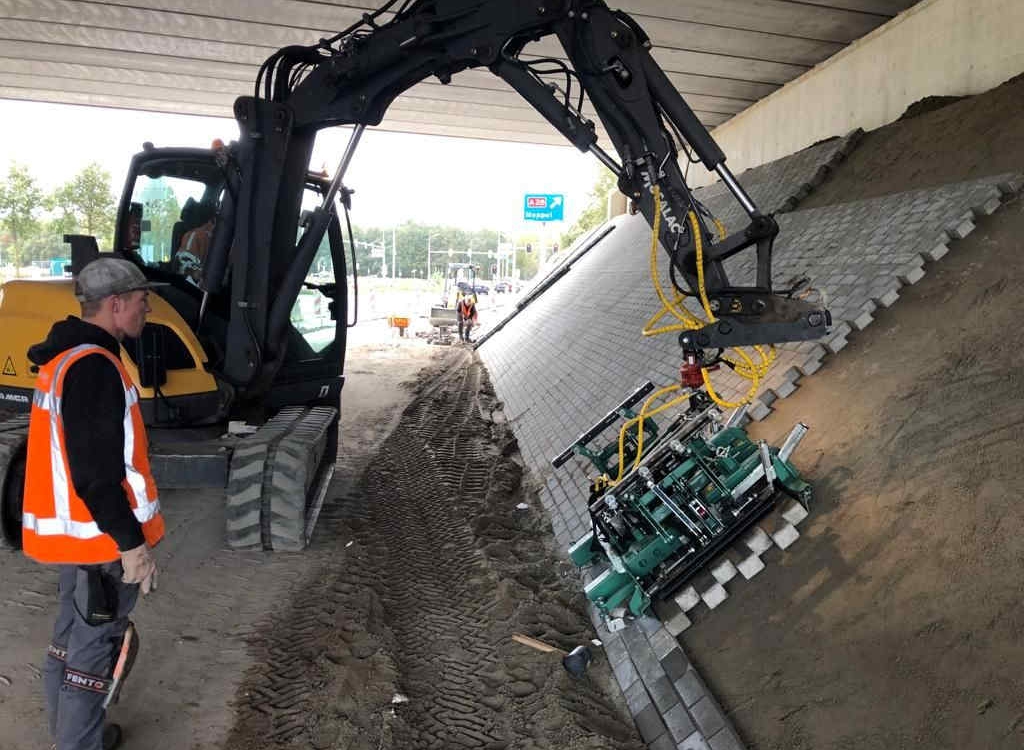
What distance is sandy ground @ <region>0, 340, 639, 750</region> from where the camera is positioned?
3.41m

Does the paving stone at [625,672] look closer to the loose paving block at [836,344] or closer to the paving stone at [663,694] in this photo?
the paving stone at [663,694]

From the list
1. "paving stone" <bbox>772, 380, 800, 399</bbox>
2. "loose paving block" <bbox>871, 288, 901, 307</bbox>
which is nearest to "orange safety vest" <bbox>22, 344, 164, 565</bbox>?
"paving stone" <bbox>772, 380, 800, 399</bbox>

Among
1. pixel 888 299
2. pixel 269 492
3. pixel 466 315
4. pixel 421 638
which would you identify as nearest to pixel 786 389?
pixel 888 299

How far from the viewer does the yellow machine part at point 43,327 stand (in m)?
5.16

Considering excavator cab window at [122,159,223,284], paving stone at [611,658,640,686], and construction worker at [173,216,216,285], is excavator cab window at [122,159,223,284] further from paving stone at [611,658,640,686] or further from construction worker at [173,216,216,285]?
paving stone at [611,658,640,686]

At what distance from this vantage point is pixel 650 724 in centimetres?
354

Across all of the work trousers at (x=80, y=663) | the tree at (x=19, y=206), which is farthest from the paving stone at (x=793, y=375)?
the tree at (x=19, y=206)

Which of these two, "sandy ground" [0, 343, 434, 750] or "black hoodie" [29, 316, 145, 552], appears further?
"sandy ground" [0, 343, 434, 750]

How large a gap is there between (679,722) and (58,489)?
117 inches

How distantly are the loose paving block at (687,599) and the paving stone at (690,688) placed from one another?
0.45 m

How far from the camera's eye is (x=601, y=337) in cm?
1102

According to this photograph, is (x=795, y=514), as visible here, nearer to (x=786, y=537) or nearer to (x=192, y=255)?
(x=786, y=537)

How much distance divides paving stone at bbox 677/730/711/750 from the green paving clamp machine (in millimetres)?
843

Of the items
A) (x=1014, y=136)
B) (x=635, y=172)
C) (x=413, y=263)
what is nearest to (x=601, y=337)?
(x=1014, y=136)
